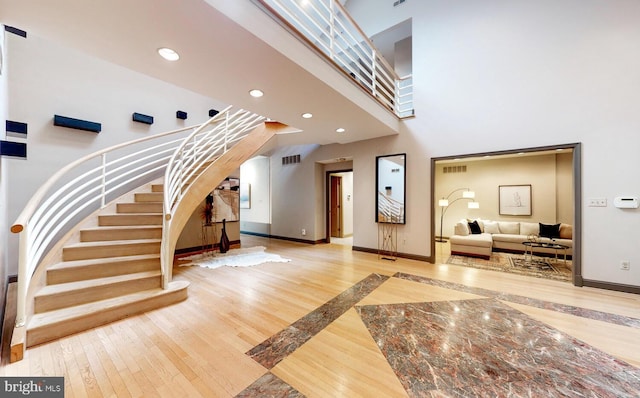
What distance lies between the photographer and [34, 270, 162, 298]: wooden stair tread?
233cm

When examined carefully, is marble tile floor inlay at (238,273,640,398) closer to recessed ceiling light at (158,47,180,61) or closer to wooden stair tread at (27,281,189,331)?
wooden stair tread at (27,281,189,331)

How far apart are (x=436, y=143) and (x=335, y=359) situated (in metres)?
4.37

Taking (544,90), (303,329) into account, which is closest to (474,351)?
(303,329)

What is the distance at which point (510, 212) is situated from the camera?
21.5ft

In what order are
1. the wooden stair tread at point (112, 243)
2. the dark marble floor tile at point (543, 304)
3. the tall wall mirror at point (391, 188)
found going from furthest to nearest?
the tall wall mirror at point (391, 188), the wooden stair tread at point (112, 243), the dark marble floor tile at point (543, 304)

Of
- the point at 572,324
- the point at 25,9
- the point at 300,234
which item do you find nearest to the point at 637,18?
the point at 572,324

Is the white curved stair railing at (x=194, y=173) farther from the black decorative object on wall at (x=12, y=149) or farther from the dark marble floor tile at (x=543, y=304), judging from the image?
the dark marble floor tile at (x=543, y=304)

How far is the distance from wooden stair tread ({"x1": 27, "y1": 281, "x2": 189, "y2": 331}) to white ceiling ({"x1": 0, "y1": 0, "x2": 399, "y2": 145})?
7.94ft

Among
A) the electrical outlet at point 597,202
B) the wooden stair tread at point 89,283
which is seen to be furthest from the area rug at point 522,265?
the wooden stair tread at point 89,283

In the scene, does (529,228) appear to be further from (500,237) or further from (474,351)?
(474,351)

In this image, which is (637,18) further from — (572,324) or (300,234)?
(300,234)

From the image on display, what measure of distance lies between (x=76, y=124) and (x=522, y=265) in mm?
8616

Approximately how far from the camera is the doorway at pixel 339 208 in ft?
22.8

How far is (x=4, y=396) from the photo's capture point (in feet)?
4.83
